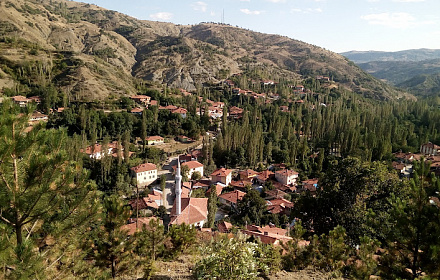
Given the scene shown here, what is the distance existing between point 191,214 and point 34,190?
17377 millimetres

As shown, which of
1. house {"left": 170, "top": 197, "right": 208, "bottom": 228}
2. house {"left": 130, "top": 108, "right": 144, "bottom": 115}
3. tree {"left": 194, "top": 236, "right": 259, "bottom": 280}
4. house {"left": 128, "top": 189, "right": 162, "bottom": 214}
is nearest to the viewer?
tree {"left": 194, "top": 236, "right": 259, "bottom": 280}

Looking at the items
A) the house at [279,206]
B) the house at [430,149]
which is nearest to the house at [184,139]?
the house at [279,206]

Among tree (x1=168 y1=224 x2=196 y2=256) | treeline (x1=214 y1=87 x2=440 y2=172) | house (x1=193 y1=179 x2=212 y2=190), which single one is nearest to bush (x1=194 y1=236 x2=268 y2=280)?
tree (x1=168 y1=224 x2=196 y2=256)

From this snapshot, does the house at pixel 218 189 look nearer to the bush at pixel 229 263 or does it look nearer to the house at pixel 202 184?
the house at pixel 202 184

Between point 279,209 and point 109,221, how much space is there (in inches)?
700

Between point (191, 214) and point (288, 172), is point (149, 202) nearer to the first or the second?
point (191, 214)

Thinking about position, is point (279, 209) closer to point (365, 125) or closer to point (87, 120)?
point (87, 120)

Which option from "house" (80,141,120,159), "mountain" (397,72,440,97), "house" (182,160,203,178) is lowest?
"house" (182,160,203,178)

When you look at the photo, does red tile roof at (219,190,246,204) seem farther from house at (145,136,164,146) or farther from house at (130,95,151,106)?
house at (130,95,151,106)

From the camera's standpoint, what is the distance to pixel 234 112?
183 ft

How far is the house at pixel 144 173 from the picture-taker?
29.5 m

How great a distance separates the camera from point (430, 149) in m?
41.9

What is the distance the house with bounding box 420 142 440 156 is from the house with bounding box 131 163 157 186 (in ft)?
134

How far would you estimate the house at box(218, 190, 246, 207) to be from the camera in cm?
2471
